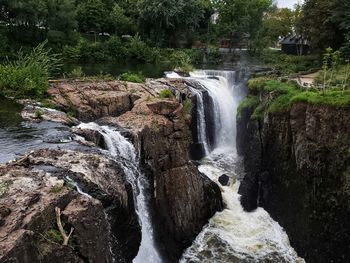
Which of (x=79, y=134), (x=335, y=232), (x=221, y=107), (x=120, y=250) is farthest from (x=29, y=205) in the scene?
(x=221, y=107)

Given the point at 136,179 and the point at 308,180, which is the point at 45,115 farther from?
the point at 308,180

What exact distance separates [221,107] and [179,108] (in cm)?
922

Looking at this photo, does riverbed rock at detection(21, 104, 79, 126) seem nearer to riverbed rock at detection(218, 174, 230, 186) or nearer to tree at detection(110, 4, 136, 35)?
riverbed rock at detection(218, 174, 230, 186)

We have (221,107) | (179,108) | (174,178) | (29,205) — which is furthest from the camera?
(221,107)

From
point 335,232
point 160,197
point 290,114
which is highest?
point 290,114

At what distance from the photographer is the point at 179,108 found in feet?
52.4

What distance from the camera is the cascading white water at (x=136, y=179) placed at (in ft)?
37.6

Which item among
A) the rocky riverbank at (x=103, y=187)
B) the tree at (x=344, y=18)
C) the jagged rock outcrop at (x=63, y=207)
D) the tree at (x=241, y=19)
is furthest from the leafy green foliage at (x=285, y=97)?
the tree at (x=241, y=19)

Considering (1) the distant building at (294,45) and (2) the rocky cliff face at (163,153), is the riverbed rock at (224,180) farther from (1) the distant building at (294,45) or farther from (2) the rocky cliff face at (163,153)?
(1) the distant building at (294,45)

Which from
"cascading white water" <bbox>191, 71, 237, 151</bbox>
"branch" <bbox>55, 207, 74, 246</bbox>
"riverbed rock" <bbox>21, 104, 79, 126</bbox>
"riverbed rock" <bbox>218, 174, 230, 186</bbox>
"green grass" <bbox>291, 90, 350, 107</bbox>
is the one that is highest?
"riverbed rock" <bbox>21, 104, 79, 126</bbox>

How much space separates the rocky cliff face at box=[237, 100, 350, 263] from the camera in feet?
46.5

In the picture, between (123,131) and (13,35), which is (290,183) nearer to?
(123,131)

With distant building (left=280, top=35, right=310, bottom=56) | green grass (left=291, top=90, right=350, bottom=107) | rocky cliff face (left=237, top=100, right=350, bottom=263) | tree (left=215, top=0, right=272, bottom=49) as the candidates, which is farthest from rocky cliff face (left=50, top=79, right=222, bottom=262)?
tree (left=215, top=0, right=272, bottom=49)

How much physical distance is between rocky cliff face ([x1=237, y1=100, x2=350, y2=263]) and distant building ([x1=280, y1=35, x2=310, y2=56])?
93.8ft
